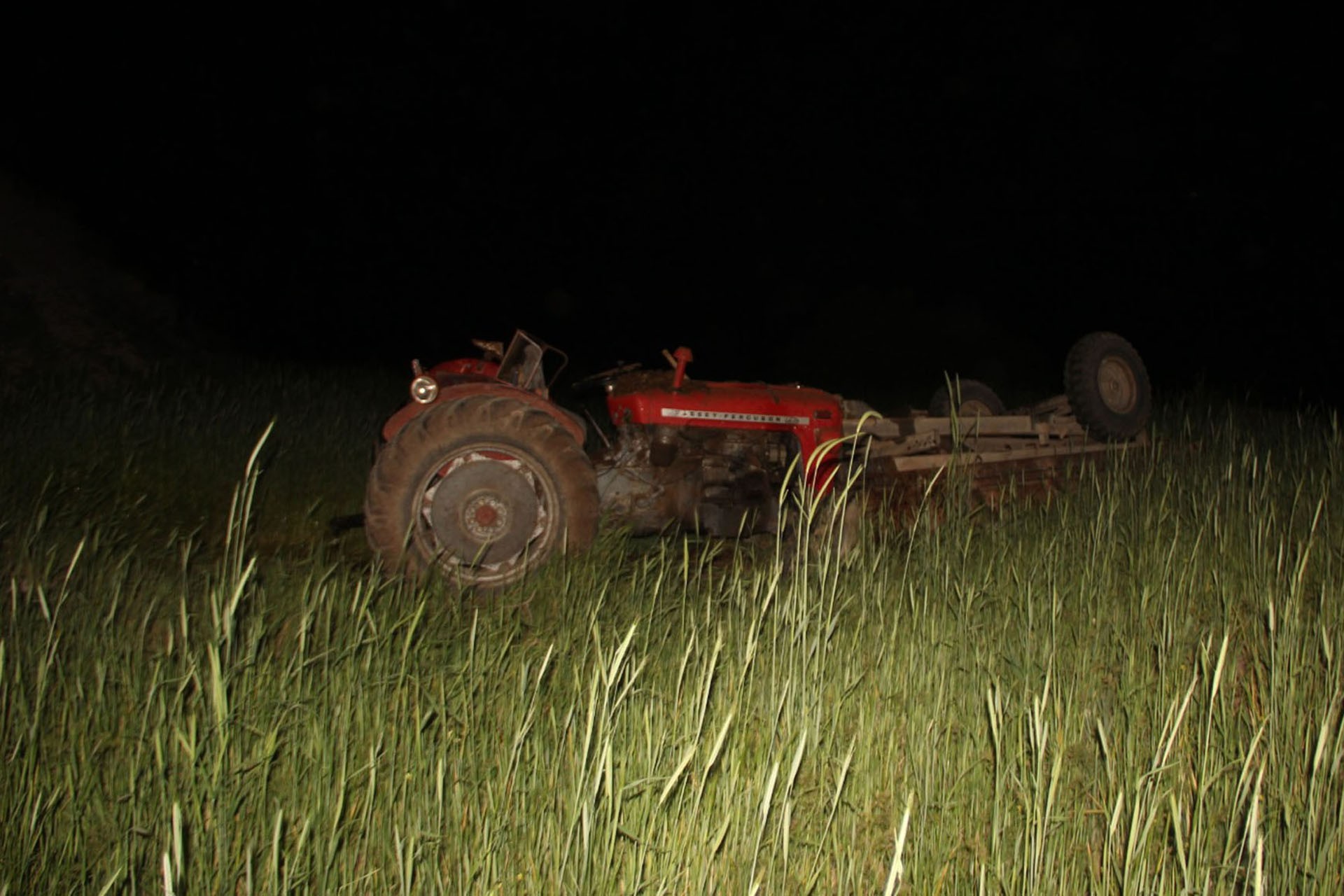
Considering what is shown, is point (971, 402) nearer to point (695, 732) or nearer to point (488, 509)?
point (488, 509)

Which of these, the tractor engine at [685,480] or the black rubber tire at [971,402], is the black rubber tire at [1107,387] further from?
the tractor engine at [685,480]

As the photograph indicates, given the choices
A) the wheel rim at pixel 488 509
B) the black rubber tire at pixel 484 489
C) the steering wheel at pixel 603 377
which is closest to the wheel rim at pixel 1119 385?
the steering wheel at pixel 603 377

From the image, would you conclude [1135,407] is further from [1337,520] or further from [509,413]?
[509,413]

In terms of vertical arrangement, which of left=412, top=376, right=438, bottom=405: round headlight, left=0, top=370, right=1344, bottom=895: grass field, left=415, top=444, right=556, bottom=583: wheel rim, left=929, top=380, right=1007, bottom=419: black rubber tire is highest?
left=929, top=380, right=1007, bottom=419: black rubber tire

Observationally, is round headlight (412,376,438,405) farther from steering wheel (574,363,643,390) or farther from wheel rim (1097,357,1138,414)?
wheel rim (1097,357,1138,414)

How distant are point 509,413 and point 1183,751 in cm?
282

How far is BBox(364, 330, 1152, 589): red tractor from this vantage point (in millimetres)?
4070

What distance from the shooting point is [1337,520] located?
4.11 m

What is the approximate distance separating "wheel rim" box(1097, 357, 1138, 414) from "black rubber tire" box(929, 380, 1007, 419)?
0.65 metres

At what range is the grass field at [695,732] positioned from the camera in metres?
1.66

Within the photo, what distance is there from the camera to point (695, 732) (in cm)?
192

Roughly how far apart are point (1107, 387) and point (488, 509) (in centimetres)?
380

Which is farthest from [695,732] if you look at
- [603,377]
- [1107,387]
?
[1107,387]

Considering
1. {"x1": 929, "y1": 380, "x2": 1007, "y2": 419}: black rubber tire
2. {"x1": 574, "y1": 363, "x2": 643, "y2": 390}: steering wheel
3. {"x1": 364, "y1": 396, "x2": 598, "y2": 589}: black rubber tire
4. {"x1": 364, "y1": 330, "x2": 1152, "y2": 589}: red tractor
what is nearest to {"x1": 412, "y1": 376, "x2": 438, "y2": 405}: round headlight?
{"x1": 364, "y1": 330, "x2": 1152, "y2": 589}: red tractor
